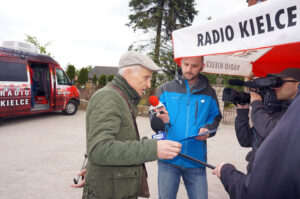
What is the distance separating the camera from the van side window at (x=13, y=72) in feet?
21.2

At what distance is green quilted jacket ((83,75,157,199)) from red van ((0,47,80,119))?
21.9 feet

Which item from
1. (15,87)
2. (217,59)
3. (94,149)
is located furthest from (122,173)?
(15,87)

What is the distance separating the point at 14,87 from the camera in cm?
668

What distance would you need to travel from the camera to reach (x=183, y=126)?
80.2 inches

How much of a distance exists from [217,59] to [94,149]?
110 inches

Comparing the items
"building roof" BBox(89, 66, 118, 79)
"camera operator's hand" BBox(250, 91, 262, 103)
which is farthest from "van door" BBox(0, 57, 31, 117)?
"building roof" BBox(89, 66, 118, 79)

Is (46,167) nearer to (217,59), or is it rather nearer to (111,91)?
(111,91)

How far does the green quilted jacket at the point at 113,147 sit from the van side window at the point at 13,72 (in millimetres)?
6801

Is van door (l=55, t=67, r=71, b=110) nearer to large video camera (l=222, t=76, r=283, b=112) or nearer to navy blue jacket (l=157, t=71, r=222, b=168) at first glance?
navy blue jacket (l=157, t=71, r=222, b=168)

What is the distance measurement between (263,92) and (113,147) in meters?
1.31

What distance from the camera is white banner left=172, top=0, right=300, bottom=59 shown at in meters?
1.34

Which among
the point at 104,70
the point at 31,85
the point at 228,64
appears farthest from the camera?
the point at 104,70

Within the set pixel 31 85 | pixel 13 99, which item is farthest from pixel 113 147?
pixel 31 85

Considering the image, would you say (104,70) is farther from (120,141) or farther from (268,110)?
(120,141)
